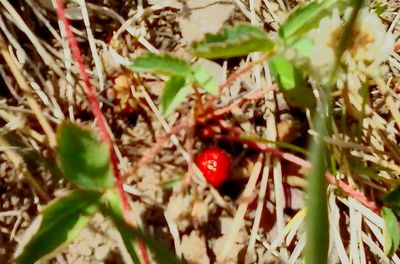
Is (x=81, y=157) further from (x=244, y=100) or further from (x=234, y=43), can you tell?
(x=244, y=100)

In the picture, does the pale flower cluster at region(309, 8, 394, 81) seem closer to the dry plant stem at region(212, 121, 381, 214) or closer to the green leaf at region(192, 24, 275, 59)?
the green leaf at region(192, 24, 275, 59)

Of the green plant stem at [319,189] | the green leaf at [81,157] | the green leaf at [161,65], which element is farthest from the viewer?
the green leaf at [161,65]

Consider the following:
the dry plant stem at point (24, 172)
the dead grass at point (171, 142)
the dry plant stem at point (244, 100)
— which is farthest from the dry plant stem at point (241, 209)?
the dry plant stem at point (24, 172)

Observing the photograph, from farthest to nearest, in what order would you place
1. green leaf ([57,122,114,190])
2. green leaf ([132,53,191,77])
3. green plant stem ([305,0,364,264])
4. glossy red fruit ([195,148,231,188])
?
glossy red fruit ([195,148,231,188]) → green leaf ([132,53,191,77]) → green leaf ([57,122,114,190]) → green plant stem ([305,0,364,264])

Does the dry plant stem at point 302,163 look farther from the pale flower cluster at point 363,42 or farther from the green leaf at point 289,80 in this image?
the pale flower cluster at point 363,42

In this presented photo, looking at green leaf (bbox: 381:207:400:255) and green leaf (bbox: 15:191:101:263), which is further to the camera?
green leaf (bbox: 381:207:400:255)

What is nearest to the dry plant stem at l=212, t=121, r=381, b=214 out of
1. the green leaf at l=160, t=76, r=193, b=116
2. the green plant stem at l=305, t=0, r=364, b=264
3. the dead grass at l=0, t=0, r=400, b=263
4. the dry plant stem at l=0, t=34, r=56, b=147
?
the dead grass at l=0, t=0, r=400, b=263
